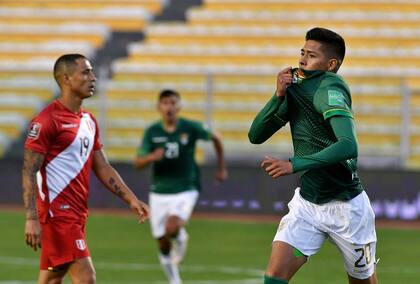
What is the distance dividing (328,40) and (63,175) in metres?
2.31

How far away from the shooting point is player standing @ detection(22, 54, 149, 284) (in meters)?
8.64

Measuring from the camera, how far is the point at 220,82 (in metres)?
23.0

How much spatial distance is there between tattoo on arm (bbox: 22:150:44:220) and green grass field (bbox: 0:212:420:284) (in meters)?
4.47

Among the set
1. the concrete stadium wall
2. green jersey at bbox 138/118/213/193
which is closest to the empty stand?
the concrete stadium wall

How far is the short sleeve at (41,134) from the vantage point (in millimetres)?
8625

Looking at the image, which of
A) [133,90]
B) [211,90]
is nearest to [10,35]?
[133,90]

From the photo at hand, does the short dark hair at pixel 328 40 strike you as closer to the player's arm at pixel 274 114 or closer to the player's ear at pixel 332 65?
the player's ear at pixel 332 65

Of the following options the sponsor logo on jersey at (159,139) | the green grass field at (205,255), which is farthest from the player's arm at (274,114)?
the sponsor logo on jersey at (159,139)

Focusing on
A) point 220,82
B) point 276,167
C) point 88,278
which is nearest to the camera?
point 276,167

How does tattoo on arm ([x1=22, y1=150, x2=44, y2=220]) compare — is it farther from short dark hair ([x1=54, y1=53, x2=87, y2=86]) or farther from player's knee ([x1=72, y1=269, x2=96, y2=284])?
short dark hair ([x1=54, y1=53, x2=87, y2=86])

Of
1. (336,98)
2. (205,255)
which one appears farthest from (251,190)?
(336,98)

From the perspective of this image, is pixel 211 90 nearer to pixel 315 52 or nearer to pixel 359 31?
pixel 359 31

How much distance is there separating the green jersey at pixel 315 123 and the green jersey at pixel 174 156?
6.21m

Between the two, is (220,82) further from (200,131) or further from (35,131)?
(35,131)
